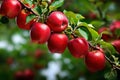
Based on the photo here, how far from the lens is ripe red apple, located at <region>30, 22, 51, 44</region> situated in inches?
58.2

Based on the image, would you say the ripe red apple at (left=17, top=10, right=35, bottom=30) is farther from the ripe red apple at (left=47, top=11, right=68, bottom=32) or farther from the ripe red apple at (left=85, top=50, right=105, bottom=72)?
the ripe red apple at (left=85, top=50, right=105, bottom=72)

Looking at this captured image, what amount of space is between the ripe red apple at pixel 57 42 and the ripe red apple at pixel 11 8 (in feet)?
0.60

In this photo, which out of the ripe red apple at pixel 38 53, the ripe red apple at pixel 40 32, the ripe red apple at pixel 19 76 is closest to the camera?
the ripe red apple at pixel 40 32

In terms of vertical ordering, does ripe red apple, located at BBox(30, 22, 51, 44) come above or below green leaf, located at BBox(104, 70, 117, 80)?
above

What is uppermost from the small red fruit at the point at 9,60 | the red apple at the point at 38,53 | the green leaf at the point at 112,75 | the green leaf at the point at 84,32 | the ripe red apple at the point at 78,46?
the green leaf at the point at 84,32

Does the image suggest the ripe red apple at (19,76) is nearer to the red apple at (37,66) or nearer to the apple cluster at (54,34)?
the red apple at (37,66)

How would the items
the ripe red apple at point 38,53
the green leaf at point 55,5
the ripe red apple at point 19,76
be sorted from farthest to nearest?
the ripe red apple at point 38,53 < the ripe red apple at point 19,76 < the green leaf at point 55,5

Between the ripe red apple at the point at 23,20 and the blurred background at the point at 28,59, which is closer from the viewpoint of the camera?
the ripe red apple at the point at 23,20

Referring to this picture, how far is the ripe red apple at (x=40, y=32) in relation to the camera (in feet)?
4.85

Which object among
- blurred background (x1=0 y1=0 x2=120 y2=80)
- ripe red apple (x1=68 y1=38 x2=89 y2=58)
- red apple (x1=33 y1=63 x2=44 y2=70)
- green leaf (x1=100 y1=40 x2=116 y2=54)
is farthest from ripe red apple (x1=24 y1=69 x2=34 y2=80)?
ripe red apple (x1=68 y1=38 x2=89 y2=58)

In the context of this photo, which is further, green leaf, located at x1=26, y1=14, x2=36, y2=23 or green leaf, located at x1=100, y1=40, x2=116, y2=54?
green leaf, located at x1=100, y1=40, x2=116, y2=54

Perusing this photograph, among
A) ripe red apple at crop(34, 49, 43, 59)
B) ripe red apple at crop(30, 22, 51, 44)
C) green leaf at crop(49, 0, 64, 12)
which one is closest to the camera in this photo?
ripe red apple at crop(30, 22, 51, 44)

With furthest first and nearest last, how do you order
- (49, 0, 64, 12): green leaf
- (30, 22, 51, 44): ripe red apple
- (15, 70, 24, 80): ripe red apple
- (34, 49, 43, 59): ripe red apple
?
(34, 49, 43, 59): ripe red apple
(15, 70, 24, 80): ripe red apple
(49, 0, 64, 12): green leaf
(30, 22, 51, 44): ripe red apple

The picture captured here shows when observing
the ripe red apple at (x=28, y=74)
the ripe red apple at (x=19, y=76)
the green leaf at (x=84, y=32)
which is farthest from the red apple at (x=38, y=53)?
the green leaf at (x=84, y=32)
